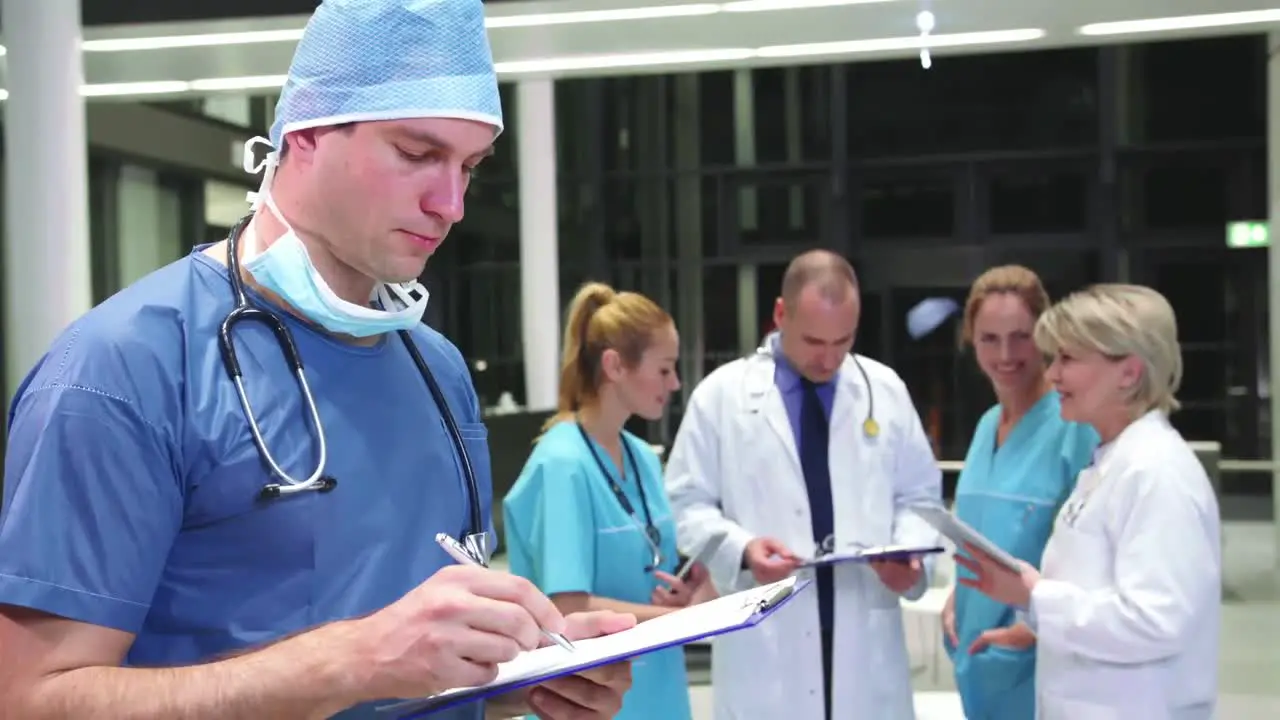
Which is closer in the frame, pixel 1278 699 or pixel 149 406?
pixel 149 406

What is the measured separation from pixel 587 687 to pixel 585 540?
1292 mm

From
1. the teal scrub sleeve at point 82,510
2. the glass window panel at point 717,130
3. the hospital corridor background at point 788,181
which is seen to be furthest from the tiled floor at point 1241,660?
the glass window panel at point 717,130

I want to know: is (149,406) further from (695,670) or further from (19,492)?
(695,670)

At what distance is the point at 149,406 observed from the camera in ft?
3.05

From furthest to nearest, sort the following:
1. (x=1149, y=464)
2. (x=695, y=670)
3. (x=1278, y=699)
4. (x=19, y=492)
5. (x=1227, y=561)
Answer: (x=1227, y=561), (x=695, y=670), (x=1278, y=699), (x=1149, y=464), (x=19, y=492)

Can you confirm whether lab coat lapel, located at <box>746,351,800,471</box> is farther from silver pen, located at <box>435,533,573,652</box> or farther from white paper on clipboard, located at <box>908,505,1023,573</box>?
silver pen, located at <box>435,533,573,652</box>

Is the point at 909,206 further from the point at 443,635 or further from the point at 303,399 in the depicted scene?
the point at 443,635

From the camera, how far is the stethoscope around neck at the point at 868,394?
9.69 ft

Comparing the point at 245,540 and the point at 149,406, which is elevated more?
the point at 149,406

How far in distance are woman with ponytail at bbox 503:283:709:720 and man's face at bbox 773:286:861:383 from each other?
0.34 meters

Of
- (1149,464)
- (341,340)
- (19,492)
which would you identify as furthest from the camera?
(1149,464)

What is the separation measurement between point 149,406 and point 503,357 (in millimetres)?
6624

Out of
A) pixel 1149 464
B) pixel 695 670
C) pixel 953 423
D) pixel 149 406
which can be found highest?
pixel 149 406

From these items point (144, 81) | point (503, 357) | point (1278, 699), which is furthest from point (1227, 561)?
point (144, 81)
